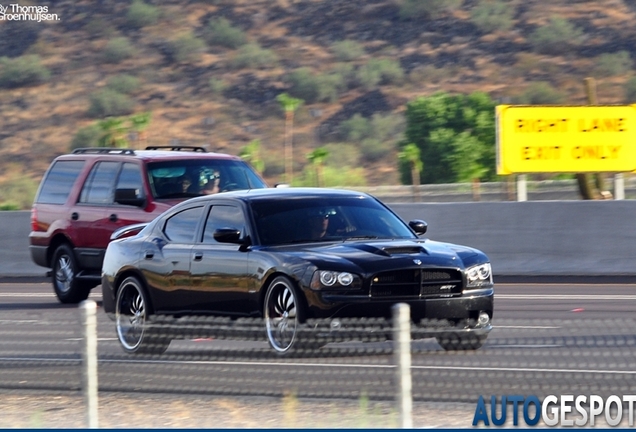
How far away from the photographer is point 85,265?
17984mm

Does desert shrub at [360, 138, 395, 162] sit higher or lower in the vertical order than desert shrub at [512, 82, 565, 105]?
lower

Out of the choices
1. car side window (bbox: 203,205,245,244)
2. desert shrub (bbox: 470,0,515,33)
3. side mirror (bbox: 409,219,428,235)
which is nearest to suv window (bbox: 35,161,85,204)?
car side window (bbox: 203,205,245,244)

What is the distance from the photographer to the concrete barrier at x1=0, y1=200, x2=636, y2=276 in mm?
20438

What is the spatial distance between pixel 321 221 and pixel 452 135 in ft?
136

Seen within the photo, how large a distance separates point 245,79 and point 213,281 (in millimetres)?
52293

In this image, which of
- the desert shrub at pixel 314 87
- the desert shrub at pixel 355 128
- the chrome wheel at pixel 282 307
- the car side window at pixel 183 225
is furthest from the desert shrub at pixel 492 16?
the chrome wheel at pixel 282 307

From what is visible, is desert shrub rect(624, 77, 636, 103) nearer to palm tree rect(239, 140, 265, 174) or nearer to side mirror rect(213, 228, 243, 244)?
palm tree rect(239, 140, 265, 174)

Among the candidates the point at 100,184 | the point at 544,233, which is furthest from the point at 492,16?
the point at 100,184

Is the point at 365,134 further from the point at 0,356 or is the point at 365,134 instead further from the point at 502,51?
the point at 0,356

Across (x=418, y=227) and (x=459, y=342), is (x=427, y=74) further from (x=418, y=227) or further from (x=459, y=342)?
(x=459, y=342)

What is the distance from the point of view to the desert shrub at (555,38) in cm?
6225

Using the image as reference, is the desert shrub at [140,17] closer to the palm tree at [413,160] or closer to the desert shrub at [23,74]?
the desert shrub at [23,74]

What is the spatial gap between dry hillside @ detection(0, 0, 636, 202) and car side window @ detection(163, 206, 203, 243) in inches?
1637

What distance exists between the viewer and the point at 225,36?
67625mm
